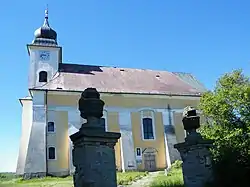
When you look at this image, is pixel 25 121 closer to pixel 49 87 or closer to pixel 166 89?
pixel 49 87

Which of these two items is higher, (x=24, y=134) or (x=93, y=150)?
(x=24, y=134)

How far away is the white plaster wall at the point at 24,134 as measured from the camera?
27389mm

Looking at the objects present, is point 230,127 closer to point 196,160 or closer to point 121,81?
point 196,160

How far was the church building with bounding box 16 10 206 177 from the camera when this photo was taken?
25.8 meters

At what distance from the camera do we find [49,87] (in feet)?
89.2

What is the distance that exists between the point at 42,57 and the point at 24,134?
7.60 metres

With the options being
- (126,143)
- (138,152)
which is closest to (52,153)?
(126,143)

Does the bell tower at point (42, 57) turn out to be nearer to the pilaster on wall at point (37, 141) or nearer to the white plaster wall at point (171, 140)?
the pilaster on wall at point (37, 141)

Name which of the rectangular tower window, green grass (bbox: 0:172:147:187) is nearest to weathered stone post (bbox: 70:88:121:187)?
green grass (bbox: 0:172:147:187)

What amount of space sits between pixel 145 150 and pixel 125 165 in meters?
2.58

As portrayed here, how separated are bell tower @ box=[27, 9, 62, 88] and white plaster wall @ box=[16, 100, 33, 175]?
8.72 ft

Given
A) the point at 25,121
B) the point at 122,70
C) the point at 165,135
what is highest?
the point at 122,70

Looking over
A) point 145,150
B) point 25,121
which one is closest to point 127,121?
point 145,150

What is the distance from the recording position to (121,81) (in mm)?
30969
